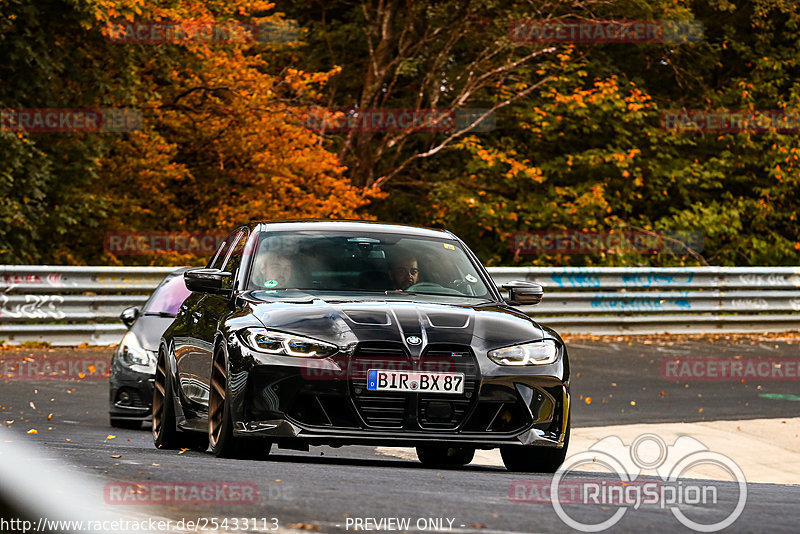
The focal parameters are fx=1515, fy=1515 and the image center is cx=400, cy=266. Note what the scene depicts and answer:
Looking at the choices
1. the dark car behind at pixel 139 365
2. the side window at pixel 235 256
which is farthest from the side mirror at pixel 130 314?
the side window at pixel 235 256

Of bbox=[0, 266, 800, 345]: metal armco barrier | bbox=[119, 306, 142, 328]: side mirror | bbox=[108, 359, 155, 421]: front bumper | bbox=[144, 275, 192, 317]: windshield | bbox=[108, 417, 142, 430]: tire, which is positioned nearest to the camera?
bbox=[108, 359, 155, 421]: front bumper

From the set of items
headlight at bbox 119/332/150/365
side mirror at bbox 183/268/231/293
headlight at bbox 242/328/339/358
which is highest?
side mirror at bbox 183/268/231/293

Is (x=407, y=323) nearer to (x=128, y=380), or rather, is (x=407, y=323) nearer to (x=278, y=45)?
(x=128, y=380)

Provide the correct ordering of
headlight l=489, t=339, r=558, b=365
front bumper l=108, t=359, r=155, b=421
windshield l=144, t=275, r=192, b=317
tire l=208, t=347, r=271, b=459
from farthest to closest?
windshield l=144, t=275, r=192, b=317 < front bumper l=108, t=359, r=155, b=421 < tire l=208, t=347, r=271, b=459 < headlight l=489, t=339, r=558, b=365

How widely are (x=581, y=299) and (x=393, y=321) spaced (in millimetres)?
15827

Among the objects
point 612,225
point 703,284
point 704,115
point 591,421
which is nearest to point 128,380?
point 591,421

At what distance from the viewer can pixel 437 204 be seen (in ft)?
111
